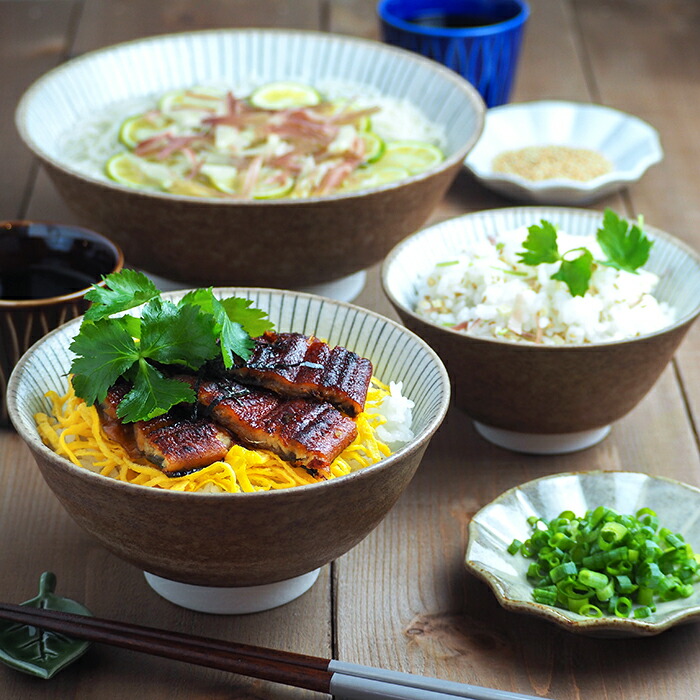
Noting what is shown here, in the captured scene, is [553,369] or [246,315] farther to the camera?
[553,369]

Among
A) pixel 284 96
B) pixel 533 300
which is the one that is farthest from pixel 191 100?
pixel 533 300

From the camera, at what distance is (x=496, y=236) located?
7.64 ft

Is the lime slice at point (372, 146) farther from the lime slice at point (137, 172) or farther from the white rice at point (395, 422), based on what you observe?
the white rice at point (395, 422)

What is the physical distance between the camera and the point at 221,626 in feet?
5.48

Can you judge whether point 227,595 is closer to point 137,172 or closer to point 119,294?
point 119,294

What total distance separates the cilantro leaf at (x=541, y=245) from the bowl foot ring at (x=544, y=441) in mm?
341

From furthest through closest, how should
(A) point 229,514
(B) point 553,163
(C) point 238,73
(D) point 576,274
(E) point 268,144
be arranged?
(C) point 238,73
(B) point 553,163
(E) point 268,144
(D) point 576,274
(A) point 229,514

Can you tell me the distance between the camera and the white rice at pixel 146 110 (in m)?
2.70

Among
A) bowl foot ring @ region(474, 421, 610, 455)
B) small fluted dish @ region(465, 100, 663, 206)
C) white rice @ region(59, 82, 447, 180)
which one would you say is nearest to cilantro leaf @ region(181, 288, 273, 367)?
bowl foot ring @ region(474, 421, 610, 455)

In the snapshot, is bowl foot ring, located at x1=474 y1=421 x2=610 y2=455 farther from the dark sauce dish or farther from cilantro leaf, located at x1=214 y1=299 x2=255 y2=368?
the dark sauce dish

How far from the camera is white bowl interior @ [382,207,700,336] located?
2.13 metres

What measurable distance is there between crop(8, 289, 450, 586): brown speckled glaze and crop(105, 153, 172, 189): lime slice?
87cm

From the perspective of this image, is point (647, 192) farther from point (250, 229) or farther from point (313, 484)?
point (313, 484)

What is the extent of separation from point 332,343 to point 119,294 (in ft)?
1.35
